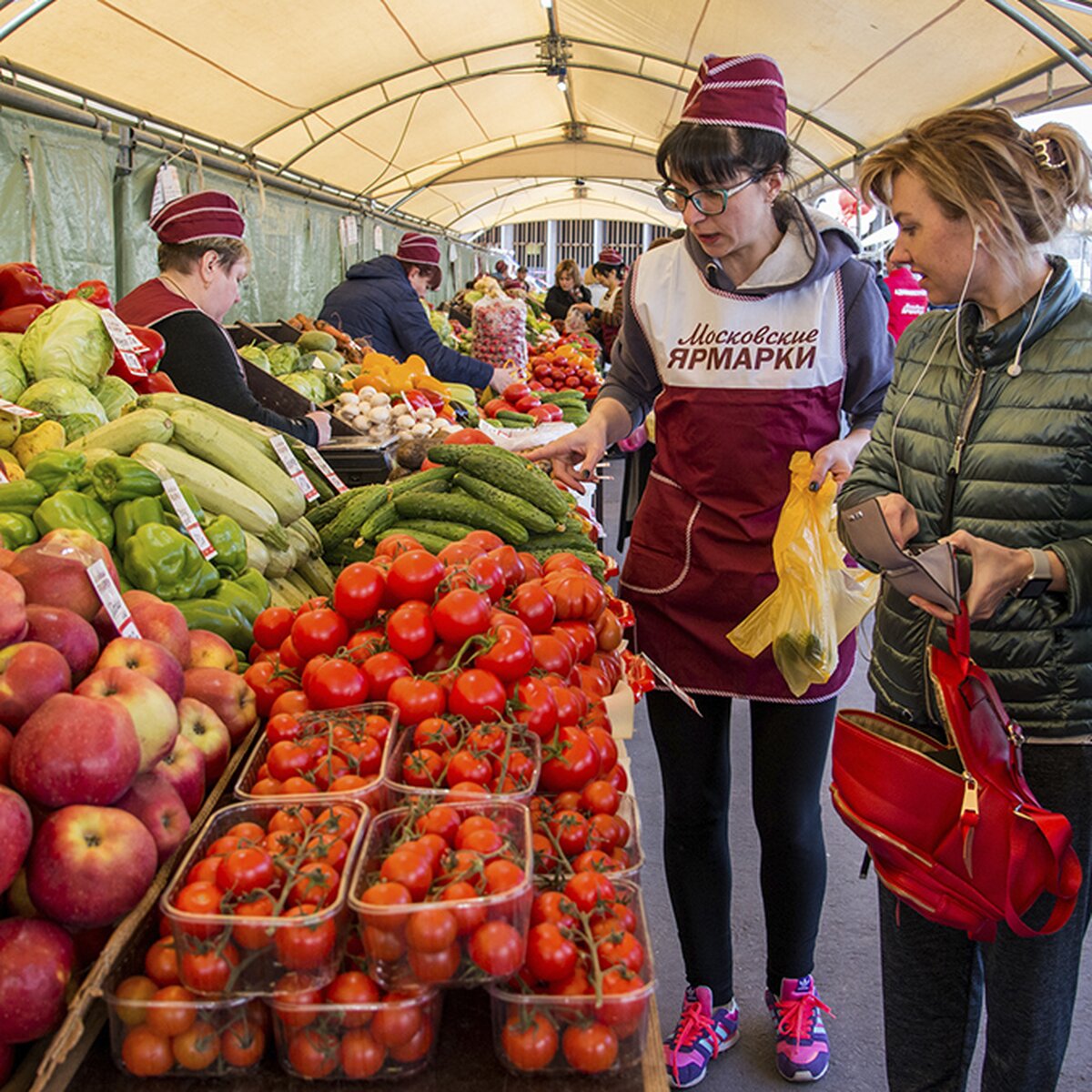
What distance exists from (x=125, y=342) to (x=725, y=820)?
2.12m

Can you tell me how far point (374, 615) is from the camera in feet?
5.56

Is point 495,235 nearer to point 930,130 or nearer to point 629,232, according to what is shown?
point 629,232

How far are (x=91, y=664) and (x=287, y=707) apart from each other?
0.91 feet

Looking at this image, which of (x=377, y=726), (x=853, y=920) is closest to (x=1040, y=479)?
(x=377, y=726)

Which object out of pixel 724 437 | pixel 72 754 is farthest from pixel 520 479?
pixel 72 754

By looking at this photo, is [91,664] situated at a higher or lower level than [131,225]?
lower

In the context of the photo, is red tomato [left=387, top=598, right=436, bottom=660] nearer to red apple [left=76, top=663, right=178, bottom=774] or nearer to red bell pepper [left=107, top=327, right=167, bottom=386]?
red apple [left=76, top=663, right=178, bottom=774]

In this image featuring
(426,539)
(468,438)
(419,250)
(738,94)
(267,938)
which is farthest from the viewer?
(419,250)

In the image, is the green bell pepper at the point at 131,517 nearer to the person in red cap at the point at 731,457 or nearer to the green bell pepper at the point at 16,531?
the green bell pepper at the point at 16,531

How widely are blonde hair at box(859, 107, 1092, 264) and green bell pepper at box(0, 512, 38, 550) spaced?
1645 millimetres

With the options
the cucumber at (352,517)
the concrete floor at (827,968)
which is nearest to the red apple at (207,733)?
the cucumber at (352,517)

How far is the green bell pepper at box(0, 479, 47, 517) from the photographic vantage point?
6.14 ft

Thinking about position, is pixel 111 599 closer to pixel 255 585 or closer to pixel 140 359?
pixel 255 585

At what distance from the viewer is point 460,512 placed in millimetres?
2492
